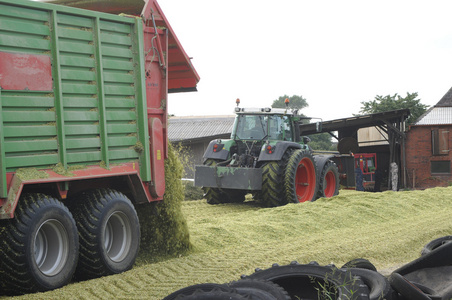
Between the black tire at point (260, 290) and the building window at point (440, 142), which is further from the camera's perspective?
the building window at point (440, 142)

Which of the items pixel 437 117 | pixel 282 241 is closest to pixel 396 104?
pixel 437 117

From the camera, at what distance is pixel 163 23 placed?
8.00m

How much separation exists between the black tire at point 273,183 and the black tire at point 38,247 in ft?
24.3

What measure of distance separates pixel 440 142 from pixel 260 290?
21414 mm

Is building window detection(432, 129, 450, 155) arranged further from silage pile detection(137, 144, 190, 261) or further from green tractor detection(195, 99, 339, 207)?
silage pile detection(137, 144, 190, 261)

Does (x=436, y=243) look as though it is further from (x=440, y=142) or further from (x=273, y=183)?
(x=440, y=142)

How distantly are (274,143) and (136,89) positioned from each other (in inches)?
269

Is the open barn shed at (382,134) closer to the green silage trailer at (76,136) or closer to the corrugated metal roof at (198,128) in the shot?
the corrugated metal roof at (198,128)

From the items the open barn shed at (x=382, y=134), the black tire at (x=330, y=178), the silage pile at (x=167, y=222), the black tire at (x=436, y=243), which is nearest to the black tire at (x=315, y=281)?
the silage pile at (x=167, y=222)

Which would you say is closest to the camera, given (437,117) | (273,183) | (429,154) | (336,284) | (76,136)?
(336,284)

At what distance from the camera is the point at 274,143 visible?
13.7 meters

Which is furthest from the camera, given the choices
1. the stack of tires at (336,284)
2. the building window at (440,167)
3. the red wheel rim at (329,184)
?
the building window at (440,167)

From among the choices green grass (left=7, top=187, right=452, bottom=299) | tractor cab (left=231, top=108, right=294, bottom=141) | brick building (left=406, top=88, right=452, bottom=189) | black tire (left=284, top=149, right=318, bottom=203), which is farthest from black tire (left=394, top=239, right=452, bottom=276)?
brick building (left=406, top=88, right=452, bottom=189)

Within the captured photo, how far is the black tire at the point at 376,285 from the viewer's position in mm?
4750
